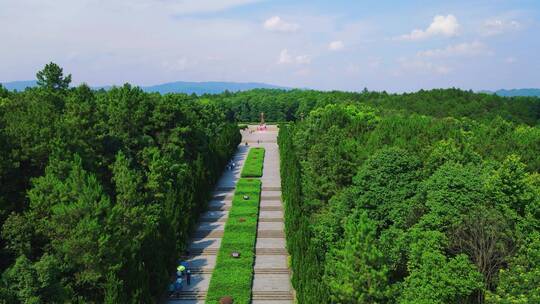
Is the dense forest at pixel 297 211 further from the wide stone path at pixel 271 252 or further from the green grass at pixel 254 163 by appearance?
the green grass at pixel 254 163

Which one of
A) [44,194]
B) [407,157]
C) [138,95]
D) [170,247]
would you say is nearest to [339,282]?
[407,157]

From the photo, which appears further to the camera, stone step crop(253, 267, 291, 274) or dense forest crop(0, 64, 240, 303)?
stone step crop(253, 267, 291, 274)

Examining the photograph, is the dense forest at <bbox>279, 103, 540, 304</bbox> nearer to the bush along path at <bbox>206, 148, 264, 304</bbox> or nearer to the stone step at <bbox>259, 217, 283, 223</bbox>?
the bush along path at <bbox>206, 148, 264, 304</bbox>

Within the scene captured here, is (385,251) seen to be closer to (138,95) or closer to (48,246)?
(48,246)

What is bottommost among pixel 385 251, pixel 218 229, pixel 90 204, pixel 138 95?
pixel 218 229

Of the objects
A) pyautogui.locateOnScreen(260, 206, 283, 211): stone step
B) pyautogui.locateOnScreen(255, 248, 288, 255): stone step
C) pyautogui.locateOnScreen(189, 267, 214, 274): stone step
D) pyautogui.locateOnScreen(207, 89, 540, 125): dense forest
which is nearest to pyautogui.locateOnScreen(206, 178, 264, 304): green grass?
pyautogui.locateOnScreen(255, 248, 288, 255): stone step

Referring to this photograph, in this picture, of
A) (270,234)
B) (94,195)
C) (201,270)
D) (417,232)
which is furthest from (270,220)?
(417,232)

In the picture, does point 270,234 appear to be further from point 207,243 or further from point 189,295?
point 189,295
